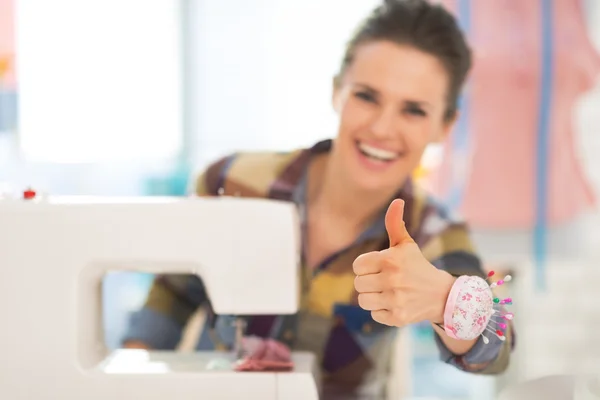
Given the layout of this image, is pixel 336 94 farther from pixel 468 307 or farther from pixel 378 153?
pixel 468 307

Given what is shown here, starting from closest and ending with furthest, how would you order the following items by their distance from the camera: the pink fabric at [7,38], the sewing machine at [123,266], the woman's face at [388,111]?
the sewing machine at [123,266], the woman's face at [388,111], the pink fabric at [7,38]

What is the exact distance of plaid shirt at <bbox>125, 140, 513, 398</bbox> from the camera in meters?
1.01

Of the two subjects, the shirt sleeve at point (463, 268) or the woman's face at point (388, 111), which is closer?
the shirt sleeve at point (463, 268)

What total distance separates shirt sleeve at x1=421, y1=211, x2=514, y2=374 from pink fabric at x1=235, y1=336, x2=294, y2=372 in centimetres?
17

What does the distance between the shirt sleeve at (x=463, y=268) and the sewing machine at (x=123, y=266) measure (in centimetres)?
18

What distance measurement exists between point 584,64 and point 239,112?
88 cm

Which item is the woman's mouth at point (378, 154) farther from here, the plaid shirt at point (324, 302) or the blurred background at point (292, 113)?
the blurred background at point (292, 113)

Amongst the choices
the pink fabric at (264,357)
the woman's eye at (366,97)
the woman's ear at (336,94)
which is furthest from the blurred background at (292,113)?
the pink fabric at (264,357)

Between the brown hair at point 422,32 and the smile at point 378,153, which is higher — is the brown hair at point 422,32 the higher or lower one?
the higher one

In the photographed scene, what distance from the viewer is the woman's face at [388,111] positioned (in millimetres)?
981

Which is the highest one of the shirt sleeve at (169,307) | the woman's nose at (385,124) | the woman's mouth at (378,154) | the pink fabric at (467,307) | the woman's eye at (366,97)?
the woman's eye at (366,97)

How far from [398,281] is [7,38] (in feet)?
4.97

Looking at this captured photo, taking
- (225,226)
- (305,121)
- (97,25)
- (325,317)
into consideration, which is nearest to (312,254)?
(325,317)

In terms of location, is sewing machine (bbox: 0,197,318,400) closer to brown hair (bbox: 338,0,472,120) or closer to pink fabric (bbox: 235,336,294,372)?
pink fabric (bbox: 235,336,294,372)
